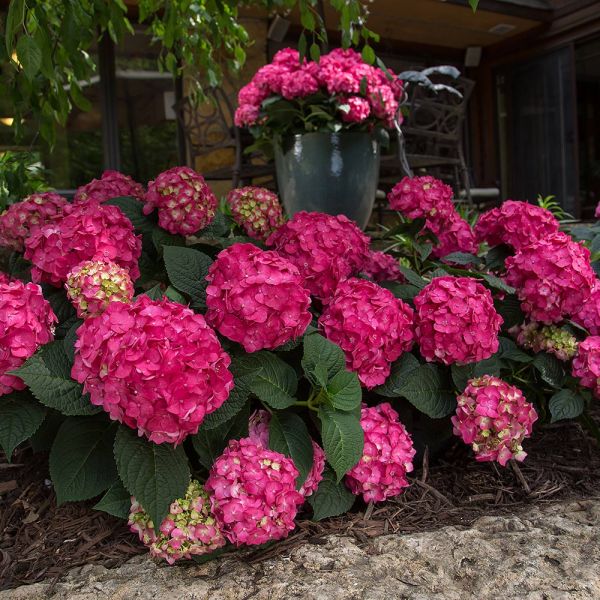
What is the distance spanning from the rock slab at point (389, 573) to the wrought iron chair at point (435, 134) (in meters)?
3.45

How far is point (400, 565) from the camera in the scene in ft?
3.10

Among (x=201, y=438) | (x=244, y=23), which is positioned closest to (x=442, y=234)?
(x=201, y=438)

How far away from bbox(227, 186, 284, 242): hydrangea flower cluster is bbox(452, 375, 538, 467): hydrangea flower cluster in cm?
68

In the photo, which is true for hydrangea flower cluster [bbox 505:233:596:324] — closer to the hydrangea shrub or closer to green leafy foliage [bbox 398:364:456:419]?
the hydrangea shrub

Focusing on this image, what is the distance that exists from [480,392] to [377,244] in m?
1.94

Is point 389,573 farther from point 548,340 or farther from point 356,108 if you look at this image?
point 356,108

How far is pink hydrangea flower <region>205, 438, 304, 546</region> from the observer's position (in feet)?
2.96

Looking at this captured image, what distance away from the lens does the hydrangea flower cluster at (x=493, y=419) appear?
1.12 metres

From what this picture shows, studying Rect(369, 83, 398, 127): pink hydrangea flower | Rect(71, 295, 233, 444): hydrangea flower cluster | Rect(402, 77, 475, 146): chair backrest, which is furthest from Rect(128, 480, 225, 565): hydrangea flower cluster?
Rect(402, 77, 475, 146): chair backrest

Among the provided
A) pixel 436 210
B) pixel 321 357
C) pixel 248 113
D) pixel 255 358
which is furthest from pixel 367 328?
pixel 248 113

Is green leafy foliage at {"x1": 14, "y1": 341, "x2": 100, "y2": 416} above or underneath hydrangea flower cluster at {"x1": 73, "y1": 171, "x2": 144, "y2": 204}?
underneath

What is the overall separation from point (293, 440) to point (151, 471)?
24 centimetres

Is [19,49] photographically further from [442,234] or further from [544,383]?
[544,383]

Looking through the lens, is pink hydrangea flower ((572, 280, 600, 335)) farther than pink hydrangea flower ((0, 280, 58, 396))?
Yes
